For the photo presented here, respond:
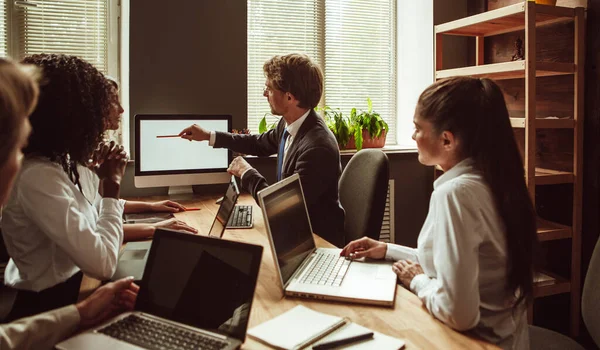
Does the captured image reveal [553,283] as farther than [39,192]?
Yes

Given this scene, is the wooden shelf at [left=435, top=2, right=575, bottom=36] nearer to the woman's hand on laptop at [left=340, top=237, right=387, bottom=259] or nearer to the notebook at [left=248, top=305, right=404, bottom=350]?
the woman's hand on laptop at [left=340, top=237, right=387, bottom=259]

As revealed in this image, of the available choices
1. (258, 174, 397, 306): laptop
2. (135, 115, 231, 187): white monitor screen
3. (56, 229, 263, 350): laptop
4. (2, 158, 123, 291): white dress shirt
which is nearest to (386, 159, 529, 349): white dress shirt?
(258, 174, 397, 306): laptop

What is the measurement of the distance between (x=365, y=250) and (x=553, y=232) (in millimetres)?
1504

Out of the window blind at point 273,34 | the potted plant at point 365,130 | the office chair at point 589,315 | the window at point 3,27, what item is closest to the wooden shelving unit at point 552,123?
the potted plant at point 365,130

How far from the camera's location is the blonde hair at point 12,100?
2.41 ft

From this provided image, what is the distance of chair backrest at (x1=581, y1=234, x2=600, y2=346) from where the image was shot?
1.43 meters

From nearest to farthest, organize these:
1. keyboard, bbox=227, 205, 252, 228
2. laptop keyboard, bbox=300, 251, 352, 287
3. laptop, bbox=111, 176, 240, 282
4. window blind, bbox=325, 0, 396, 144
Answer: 1. laptop keyboard, bbox=300, 251, 352, 287
2. laptop, bbox=111, 176, 240, 282
3. keyboard, bbox=227, 205, 252, 228
4. window blind, bbox=325, 0, 396, 144

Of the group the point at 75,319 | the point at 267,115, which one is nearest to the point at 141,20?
the point at 267,115

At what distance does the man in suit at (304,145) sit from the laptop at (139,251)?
41cm

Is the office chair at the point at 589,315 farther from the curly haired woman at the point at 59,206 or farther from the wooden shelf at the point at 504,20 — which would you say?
the wooden shelf at the point at 504,20

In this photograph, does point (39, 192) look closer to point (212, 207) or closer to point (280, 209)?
point (280, 209)

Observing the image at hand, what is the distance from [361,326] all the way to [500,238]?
0.38 metres

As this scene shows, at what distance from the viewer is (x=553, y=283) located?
269cm

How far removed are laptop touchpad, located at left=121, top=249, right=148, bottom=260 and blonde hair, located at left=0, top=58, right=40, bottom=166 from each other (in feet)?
3.16
